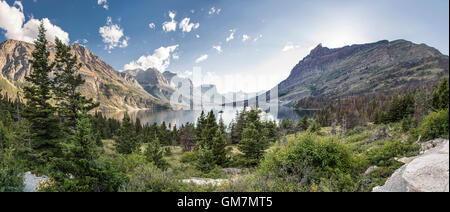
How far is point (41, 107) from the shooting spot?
43.7ft

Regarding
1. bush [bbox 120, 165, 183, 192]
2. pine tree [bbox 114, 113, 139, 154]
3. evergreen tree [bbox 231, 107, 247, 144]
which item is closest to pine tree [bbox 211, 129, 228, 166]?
bush [bbox 120, 165, 183, 192]

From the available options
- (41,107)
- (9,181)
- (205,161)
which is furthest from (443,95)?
(41,107)

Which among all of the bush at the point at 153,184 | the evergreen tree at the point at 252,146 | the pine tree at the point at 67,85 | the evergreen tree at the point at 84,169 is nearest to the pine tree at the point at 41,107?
the pine tree at the point at 67,85

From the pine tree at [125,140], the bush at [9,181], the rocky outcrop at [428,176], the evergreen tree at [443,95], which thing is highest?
the evergreen tree at [443,95]

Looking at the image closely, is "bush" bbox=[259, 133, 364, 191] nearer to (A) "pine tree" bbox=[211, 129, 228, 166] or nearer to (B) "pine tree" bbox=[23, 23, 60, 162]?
(A) "pine tree" bbox=[211, 129, 228, 166]

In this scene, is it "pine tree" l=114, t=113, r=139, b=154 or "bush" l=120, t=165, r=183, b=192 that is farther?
"pine tree" l=114, t=113, r=139, b=154

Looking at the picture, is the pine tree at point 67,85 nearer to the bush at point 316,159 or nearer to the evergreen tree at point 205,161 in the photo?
the evergreen tree at point 205,161

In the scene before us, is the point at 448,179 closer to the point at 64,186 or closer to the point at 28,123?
the point at 64,186

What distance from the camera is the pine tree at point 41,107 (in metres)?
12.8

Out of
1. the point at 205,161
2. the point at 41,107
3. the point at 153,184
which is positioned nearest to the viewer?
the point at 153,184

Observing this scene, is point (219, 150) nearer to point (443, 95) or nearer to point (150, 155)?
point (150, 155)

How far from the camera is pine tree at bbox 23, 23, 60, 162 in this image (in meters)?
12.8
